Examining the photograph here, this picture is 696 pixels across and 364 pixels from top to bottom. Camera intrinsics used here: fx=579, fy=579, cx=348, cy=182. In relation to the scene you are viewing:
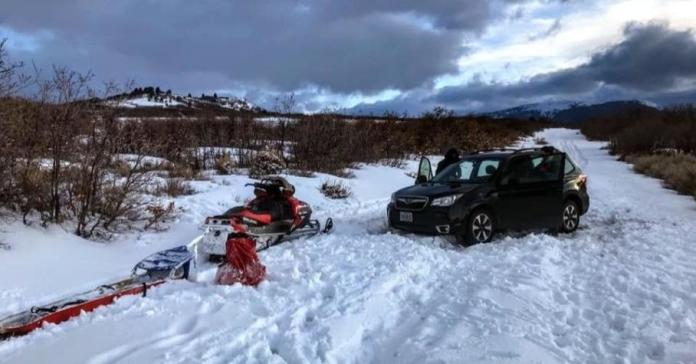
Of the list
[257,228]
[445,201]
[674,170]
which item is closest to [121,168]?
[257,228]

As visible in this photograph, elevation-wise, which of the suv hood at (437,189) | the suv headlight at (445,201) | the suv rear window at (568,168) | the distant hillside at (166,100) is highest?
the distant hillside at (166,100)

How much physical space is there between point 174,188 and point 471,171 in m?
6.38

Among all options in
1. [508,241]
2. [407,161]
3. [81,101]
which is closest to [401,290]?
[508,241]

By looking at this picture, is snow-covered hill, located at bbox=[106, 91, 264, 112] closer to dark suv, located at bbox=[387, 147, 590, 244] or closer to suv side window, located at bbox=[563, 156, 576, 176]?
dark suv, located at bbox=[387, 147, 590, 244]

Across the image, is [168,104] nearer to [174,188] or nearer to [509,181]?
[174,188]

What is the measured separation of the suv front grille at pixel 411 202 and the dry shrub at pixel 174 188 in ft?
16.7

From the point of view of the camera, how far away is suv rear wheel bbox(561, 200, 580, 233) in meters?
11.1

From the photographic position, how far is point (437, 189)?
1033 cm

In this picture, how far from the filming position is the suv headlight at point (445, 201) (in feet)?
32.3

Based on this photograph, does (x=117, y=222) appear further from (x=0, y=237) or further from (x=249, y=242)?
(x=249, y=242)

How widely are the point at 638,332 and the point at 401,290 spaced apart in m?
2.57

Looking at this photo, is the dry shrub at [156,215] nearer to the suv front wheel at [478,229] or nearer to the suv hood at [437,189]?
the suv hood at [437,189]

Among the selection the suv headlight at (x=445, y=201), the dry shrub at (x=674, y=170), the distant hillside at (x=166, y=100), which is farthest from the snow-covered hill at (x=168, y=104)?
the dry shrub at (x=674, y=170)

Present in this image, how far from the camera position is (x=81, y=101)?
924 centimetres
